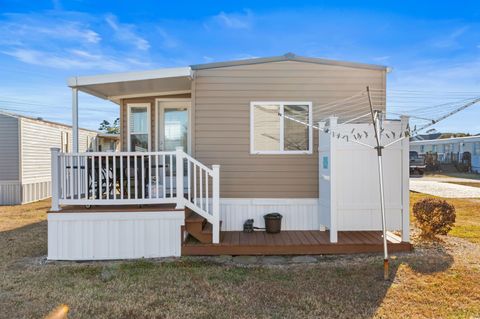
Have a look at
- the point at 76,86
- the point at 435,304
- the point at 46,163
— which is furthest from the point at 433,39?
the point at 46,163

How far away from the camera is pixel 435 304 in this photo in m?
3.40

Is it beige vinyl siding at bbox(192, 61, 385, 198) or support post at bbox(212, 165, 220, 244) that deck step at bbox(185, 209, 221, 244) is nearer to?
support post at bbox(212, 165, 220, 244)

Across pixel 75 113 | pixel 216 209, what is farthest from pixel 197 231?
pixel 75 113

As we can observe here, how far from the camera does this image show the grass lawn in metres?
3.25

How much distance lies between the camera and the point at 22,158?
1198 centimetres

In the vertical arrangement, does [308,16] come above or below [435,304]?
above

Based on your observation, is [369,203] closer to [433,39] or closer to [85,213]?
[85,213]

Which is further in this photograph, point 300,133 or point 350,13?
point 350,13

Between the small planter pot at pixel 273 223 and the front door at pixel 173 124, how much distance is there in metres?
2.40

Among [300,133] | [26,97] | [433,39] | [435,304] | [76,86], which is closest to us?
[435,304]

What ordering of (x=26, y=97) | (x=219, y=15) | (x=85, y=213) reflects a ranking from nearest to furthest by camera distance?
(x=85, y=213), (x=219, y=15), (x=26, y=97)

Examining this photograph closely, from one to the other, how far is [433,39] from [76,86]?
9.73 m

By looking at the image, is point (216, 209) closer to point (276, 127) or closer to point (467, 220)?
point (276, 127)

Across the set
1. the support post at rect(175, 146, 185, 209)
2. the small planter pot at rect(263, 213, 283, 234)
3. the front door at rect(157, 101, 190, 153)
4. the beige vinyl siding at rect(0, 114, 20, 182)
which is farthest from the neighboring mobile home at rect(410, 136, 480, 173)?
the beige vinyl siding at rect(0, 114, 20, 182)
